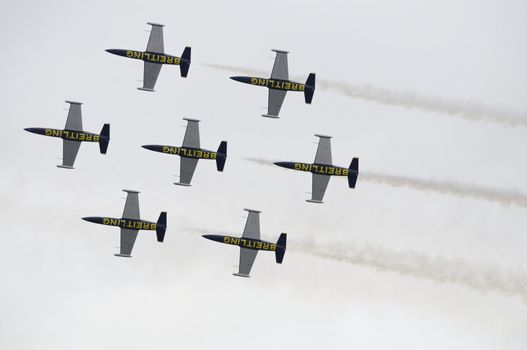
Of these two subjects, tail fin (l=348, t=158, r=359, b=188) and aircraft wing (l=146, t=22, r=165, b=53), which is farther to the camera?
aircraft wing (l=146, t=22, r=165, b=53)

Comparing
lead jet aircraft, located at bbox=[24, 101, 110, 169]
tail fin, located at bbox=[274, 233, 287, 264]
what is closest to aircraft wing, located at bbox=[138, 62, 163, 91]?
lead jet aircraft, located at bbox=[24, 101, 110, 169]

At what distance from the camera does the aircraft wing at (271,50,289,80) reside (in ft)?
410

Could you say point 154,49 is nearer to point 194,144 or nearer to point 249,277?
point 194,144

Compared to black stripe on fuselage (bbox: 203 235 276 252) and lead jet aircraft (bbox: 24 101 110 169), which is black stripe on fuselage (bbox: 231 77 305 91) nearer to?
black stripe on fuselage (bbox: 203 235 276 252)

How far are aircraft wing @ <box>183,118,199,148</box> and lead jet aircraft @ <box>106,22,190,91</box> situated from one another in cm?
523

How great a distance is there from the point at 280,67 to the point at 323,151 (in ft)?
29.2

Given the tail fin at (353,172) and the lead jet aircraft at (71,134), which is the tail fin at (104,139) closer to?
the lead jet aircraft at (71,134)

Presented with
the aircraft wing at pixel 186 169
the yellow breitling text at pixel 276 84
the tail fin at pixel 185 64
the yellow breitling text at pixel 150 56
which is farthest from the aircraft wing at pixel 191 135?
the yellow breitling text at pixel 276 84

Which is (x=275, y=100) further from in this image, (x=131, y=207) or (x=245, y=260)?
(x=131, y=207)

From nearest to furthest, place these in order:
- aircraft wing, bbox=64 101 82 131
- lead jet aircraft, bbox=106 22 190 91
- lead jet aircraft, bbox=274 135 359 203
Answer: lead jet aircraft, bbox=274 135 359 203 → lead jet aircraft, bbox=106 22 190 91 → aircraft wing, bbox=64 101 82 131

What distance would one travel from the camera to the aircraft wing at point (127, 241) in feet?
417

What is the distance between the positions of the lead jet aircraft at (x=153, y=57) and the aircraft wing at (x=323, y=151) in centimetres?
1444

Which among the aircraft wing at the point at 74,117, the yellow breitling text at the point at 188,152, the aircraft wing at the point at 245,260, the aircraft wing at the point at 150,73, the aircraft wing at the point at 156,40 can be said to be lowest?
the aircraft wing at the point at 245,260

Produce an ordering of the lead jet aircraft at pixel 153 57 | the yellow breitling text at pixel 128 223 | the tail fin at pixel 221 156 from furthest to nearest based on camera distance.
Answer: the yellow breitling text at pixel 128 223
the lead jet aircraft at pixel 153 57
the tail fin at pixel 221 156
